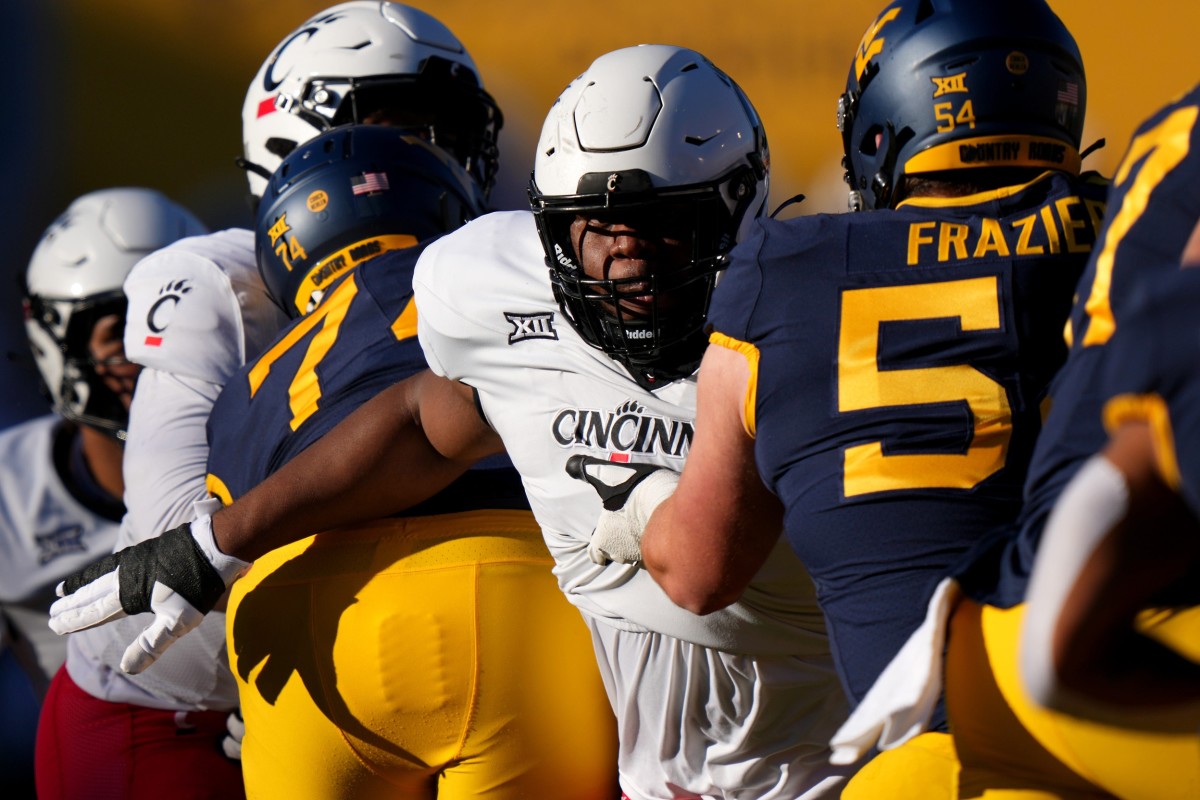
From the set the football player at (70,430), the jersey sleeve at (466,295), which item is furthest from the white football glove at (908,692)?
the football player at (70,430)

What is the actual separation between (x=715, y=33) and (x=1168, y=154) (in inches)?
153

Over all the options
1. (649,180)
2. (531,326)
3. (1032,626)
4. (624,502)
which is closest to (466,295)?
(531,326)

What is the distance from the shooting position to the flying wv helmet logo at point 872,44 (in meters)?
2.02

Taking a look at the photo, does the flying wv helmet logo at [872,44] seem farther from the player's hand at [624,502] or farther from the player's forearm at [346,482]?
the player's forearm at [346,482]

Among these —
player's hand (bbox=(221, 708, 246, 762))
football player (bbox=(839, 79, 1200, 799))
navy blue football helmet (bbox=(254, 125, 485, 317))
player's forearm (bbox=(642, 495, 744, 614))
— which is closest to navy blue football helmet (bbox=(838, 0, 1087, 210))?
football player (bbox=(839, 79, 1200, 799))

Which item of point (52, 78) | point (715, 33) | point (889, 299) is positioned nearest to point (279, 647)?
point (889, 299)

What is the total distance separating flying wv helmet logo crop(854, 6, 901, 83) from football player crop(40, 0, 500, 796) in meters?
1.58

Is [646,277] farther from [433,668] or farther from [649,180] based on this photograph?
[433,668]

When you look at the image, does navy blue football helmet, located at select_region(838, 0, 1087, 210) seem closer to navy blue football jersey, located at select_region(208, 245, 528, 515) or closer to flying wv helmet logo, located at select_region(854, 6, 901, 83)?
flying wv helmet logo, located at select_region(854, 6, 901, 83)

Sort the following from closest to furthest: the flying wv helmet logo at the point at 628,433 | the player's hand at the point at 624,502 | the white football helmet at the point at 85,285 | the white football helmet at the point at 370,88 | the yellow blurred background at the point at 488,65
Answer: the player's hand at the point at 624,502 → the flying wv helmet logo at the point at 628,433 → the white football helmet at the point at 370,88 → the white football helmet at the point at 85,285 → the yellow blurred background at the point at 488,65

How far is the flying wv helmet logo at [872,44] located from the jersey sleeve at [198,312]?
158cm

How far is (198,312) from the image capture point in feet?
9.91

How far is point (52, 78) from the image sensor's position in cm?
560

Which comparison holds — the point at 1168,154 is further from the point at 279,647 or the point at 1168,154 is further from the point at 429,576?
the point at 279,647
